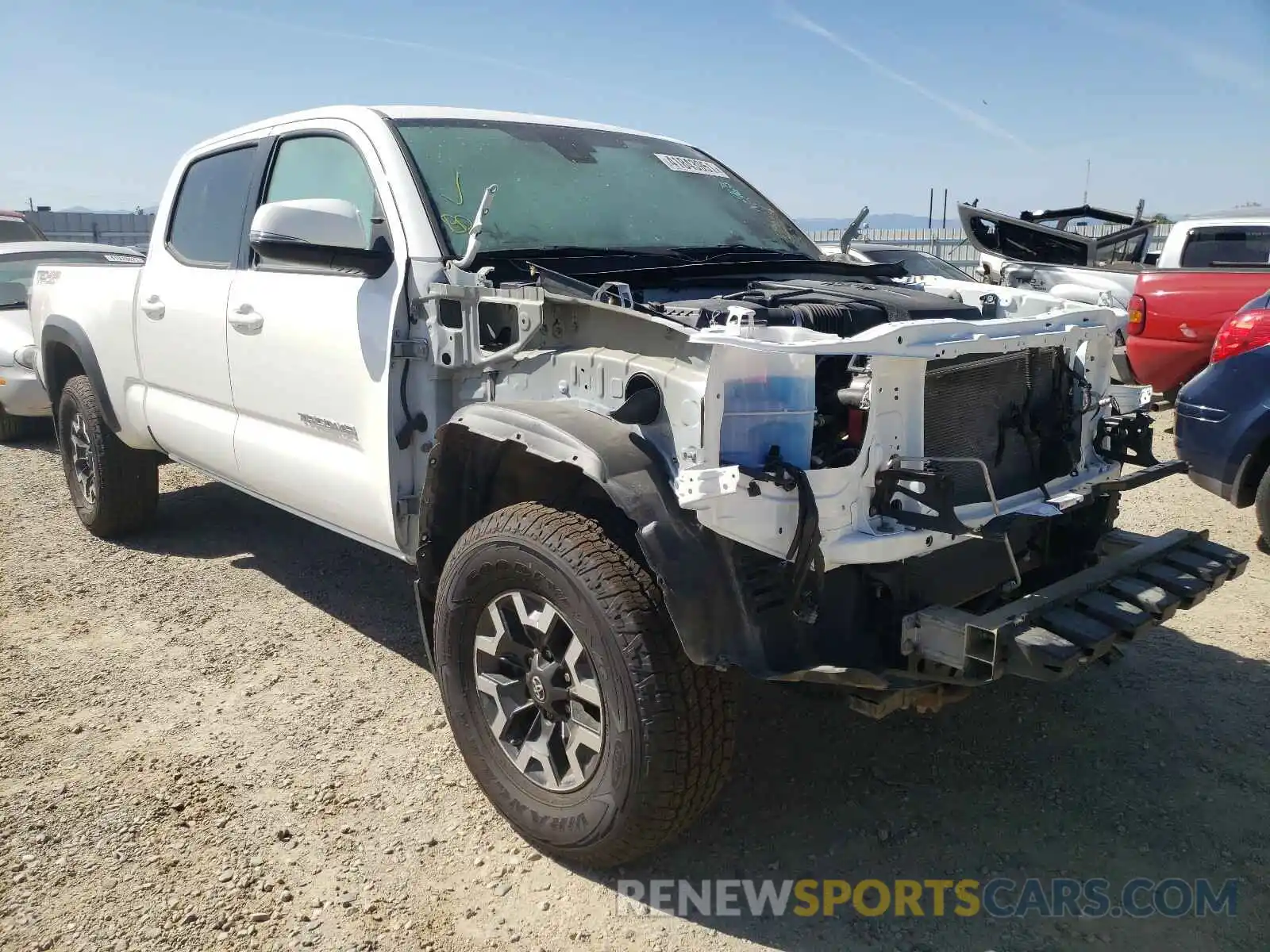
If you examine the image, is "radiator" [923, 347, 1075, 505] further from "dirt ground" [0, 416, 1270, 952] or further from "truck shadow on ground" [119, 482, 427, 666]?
"truck shadow on ground" [119, 482, 427, 666]

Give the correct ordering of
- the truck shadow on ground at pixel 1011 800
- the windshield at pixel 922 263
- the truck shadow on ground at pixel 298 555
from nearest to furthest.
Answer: the truck shadow on ground at pixel 1011 800
the truck shadow on ground at pixel 298 555
the windshield at pixel 922 263

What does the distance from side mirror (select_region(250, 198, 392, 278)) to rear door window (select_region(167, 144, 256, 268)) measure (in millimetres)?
1172

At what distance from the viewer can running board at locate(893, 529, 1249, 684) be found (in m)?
2.40

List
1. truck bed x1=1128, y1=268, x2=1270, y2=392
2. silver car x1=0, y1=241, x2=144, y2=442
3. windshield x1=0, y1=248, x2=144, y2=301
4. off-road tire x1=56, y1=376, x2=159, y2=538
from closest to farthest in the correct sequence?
1. off-road tire x1=56, y1=376, x2=159, y2=538
2. truck bed x1=1128, y1=268, x2=1270, y2=392
3. silver car x1=0, y1=241, x2=144, y2=442
4. windshield x1=0, y1=248, x2=144, y2=301

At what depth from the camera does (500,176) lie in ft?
11.7

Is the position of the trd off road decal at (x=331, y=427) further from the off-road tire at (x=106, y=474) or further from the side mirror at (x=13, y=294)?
the side mirror at (x=13, y=294)

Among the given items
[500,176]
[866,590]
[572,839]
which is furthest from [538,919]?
[500,176]

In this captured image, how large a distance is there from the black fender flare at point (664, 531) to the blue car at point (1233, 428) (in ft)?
12.4

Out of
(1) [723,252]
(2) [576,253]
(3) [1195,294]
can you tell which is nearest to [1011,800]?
(1) [723,252]

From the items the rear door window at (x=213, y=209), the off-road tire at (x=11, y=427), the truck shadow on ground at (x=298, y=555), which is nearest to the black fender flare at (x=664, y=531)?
the truck shadow on ground at (x=298, y=555)

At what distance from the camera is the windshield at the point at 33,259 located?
8.62 metres

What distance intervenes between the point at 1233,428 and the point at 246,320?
4.63 metres

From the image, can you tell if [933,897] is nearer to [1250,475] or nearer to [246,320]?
[246,320]

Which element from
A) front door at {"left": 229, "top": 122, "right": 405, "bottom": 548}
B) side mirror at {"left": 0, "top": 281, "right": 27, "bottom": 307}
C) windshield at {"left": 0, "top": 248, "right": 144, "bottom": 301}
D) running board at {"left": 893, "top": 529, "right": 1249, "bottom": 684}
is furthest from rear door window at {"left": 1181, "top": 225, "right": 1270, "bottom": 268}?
side mirror at {"left": 0, "top": 281, "right": 27, "bottom": 307}
